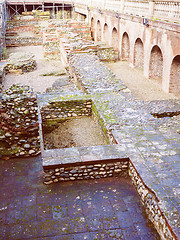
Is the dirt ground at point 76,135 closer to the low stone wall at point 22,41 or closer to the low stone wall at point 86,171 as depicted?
the low stone wall at point 86,171

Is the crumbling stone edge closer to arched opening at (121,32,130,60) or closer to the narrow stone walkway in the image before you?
the narrow stone walkway

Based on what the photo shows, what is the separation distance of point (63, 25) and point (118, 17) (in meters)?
8.07

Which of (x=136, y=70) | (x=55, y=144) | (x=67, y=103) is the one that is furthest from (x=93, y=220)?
(x=136, y=70)

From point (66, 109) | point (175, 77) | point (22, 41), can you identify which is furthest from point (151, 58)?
point (22, 41)

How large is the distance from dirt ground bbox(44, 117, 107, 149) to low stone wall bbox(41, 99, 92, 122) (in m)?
0.22

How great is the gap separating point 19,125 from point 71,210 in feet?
9.40

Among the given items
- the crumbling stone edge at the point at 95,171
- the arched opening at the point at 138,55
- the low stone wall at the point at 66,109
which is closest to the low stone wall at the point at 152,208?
the crumbling stone edge at the point at 95,171

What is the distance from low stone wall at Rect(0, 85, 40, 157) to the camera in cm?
629

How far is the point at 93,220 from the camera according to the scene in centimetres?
425

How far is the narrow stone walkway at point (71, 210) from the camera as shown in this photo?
13.2 feet

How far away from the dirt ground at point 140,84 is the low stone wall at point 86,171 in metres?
5.76

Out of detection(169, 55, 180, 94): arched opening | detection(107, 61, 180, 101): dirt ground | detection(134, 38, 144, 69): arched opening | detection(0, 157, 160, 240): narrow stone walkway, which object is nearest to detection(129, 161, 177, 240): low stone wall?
detection(0, 157, 160, 240): narrow stone walkway

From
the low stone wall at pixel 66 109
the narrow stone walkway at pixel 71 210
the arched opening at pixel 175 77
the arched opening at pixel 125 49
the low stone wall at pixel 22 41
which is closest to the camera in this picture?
the narrow stone walkway at pixel 71 210

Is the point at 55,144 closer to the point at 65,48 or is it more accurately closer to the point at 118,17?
the point at 65,48
